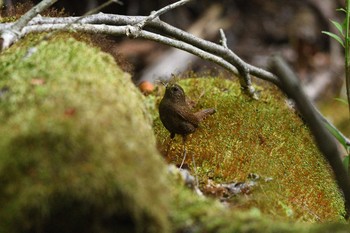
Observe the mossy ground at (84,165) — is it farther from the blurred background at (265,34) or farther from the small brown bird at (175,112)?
the blurred background at (265,34)

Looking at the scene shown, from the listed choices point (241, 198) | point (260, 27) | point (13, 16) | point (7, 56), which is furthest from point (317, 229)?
point (260, 27)

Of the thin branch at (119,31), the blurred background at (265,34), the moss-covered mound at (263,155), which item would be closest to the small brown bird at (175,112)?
the moss-covered mound at (263,155)

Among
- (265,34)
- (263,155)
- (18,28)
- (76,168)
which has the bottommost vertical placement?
(76,168)

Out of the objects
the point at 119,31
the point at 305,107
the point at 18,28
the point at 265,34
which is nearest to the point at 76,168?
the point at 305,107

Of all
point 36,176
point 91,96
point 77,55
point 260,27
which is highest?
point 260,27

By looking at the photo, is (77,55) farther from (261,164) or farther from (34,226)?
(261,164)

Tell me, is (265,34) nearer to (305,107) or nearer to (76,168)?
(305,107)
